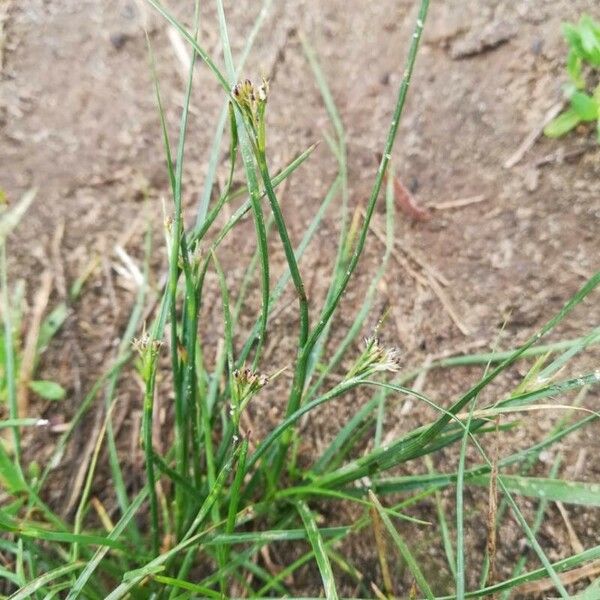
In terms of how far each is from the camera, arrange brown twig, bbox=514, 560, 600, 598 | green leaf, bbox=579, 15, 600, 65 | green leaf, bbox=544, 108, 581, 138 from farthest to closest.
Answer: green leaf, bbox=544, 108, 581, 138 < green leaf, bbox=579, 15, 600, 65 < brown twig, bbox=514, 560, 600, 598

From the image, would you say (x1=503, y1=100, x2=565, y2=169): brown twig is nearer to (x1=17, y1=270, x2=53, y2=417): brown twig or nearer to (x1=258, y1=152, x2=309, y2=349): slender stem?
(x1=258, y1=152, x2=309, y2=349): slender stem

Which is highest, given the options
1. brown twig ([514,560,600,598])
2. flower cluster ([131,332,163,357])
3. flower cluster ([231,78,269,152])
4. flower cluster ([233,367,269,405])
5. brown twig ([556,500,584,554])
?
flower cluster ([231,78,269,152])

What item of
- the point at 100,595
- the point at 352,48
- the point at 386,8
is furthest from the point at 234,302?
the point at 386,8

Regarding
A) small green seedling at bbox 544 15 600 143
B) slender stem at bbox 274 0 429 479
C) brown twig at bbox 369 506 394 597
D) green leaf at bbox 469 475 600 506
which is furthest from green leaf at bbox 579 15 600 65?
brown twig at bbox 369 506 394 597

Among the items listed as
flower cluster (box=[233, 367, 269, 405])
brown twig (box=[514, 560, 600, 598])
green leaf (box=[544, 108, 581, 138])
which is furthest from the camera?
green leaf (box=[544, 108, 581, 138])

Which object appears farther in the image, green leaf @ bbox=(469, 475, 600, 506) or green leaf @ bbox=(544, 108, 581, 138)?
green leaf @ bbox=(544, 108, 581, 138)

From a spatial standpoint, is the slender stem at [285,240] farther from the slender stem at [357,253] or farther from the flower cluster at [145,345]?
the flower cluster at [145,345]

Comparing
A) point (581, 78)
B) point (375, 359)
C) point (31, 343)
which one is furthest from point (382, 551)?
point (581, 78)
